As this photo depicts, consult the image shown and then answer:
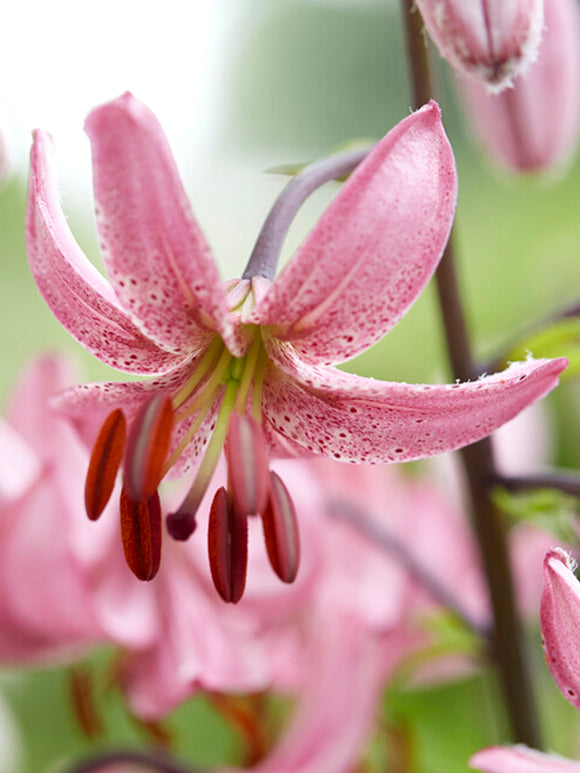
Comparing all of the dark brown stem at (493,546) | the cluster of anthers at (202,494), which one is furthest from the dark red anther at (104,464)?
the dark brown stem at (493,546)

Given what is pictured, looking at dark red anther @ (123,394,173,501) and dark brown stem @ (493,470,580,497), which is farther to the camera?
dark brown stem @ (493,470,580,497)

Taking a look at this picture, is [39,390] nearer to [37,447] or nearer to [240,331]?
[37,447]

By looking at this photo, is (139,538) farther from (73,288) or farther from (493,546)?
(493,546)

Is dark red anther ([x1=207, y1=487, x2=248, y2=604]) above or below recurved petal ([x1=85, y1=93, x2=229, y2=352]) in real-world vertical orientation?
below

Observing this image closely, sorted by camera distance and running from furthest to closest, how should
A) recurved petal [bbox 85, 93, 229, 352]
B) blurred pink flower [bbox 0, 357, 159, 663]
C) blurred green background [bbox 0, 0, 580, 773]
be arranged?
blurred green background [bbox 0, 0, 580, 773] → blurred pink flower [bbox 0, 357, 159, 663] → recurved petal [bbox 85, 93, 229, 352]

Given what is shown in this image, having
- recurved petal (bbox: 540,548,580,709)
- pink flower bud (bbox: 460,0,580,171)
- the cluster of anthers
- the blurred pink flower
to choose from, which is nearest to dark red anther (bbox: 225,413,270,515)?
the cluster of anthers

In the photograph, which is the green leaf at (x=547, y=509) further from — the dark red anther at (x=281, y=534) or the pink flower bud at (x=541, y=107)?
the pink flower bud at (x=541, y=107)

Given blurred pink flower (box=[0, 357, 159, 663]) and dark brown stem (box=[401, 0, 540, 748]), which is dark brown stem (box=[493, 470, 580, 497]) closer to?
dark brown stem (box=[401, 0, 540, 748])
